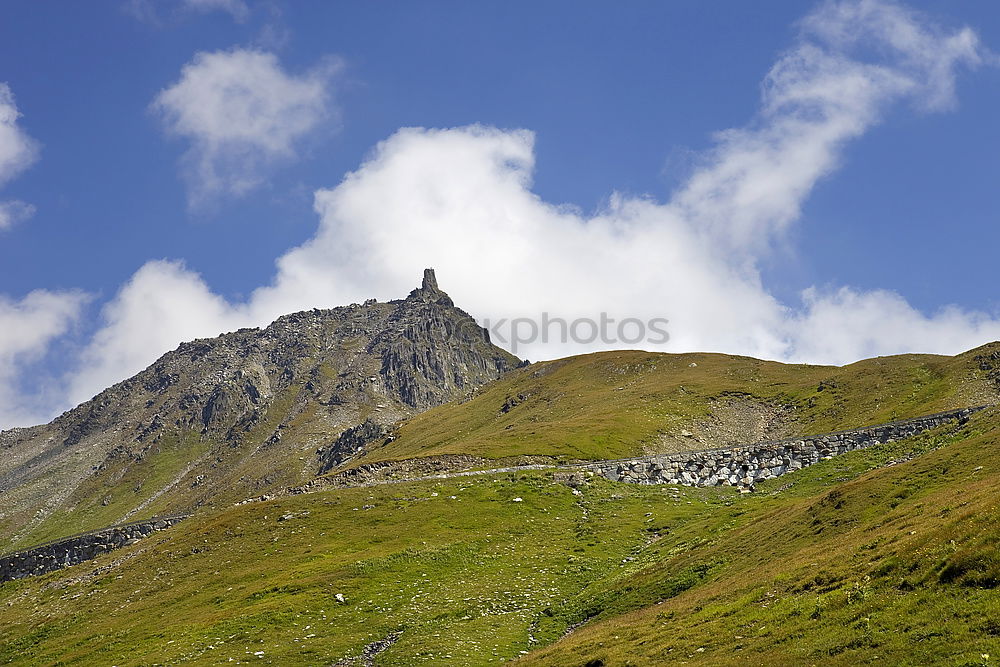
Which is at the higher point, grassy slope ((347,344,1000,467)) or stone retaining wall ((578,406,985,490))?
grassy slope ((347,344,1000,467))

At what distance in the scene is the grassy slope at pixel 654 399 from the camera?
326 feet

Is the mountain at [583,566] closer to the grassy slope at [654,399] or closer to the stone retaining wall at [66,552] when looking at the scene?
the grassy slope at [654,399]

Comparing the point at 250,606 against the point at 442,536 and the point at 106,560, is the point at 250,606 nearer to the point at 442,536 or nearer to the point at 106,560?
the point at 442,536

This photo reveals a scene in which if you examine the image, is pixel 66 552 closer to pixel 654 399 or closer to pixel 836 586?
pixel 654 399

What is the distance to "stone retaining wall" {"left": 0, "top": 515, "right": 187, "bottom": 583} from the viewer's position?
290 feet

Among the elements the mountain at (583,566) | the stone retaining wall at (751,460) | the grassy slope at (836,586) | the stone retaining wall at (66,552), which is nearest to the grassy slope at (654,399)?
the mountain at (583,566)

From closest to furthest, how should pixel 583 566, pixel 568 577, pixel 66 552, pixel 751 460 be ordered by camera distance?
pixel 568 577, pixel 583 566, pixel 751 460, pixel 66 552

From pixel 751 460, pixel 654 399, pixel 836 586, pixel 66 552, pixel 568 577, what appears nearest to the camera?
pixel 836 586

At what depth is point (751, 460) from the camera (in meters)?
82.9

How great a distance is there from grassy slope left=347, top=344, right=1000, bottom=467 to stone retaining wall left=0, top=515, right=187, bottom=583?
124 ft

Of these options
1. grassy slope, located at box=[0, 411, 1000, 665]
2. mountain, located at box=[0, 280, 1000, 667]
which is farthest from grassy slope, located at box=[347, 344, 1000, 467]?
grassy slope, located at box=[0, 411, 1000, 665]

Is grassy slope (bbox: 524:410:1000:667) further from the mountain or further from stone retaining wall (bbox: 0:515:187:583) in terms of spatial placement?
stone retaining wall (bbox: 0:515:187:583)

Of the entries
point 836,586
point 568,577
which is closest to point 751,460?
point 568,577

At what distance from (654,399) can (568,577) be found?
8112 cm
